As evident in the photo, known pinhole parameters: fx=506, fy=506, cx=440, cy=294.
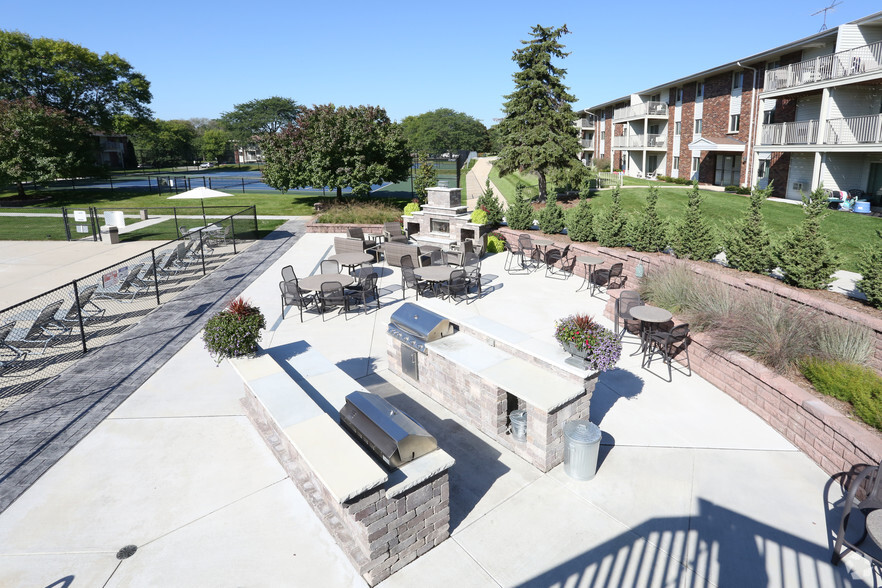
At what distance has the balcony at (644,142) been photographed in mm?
39656

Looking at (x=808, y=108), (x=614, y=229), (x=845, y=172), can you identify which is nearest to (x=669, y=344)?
(x=614, y=229)

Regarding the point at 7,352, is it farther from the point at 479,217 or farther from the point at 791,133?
the point at 791,133

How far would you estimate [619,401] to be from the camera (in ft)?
24.1

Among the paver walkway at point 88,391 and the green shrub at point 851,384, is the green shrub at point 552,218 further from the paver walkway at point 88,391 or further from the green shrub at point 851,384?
the green shrub at point 851,384

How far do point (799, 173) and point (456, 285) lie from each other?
23934 mm

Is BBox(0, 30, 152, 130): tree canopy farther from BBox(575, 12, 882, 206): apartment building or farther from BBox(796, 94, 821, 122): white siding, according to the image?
BBox(796, 94, 821, 122): white siding

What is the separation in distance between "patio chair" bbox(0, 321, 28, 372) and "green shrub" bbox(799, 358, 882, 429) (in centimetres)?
1218

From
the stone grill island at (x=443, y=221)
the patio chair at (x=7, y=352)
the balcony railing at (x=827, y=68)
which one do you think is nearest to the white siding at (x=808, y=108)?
the balcony railing at (x=827, y=68)

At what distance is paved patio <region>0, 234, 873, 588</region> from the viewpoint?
4.41 m

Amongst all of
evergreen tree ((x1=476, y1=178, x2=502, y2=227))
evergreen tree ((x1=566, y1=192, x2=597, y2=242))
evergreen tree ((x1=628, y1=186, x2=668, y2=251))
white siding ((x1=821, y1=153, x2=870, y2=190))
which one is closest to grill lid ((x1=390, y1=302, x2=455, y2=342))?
evergreen tree ((x1=628, y1=186, x2=668, y2=251))

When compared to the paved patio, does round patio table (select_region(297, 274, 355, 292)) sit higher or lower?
higher

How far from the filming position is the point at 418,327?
7.25 meters

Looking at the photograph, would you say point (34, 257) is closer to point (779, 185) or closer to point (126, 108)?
point (779, 185)

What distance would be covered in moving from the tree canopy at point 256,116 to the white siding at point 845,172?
3879 inches
